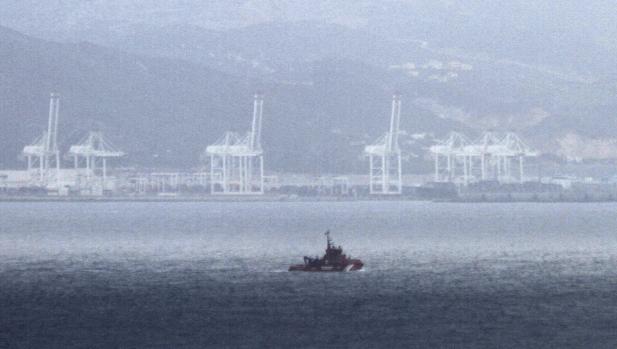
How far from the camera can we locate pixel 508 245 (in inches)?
3664

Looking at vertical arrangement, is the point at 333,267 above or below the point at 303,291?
above

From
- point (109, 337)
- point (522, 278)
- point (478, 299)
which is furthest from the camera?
point (522, 278)

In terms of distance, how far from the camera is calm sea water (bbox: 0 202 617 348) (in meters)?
47.8

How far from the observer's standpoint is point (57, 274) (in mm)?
69000

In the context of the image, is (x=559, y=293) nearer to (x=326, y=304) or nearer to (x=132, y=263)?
(x=326, y=304)

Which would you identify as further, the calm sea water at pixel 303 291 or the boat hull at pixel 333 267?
the boat hull at pixel 333 267

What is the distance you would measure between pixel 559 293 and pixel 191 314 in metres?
14.5

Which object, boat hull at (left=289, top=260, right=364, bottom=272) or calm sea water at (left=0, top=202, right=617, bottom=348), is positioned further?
boat hull at (left=289, top=260, right=364, bottom=272)

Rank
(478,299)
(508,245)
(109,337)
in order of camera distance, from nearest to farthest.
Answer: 1. (109,337)
2. (478,299)
3. (508,245)

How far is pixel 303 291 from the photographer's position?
60.0 m

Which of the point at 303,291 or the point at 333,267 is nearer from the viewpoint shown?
the point at 303,291

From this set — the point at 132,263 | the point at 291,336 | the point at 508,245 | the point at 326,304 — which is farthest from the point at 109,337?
the point at 508,245

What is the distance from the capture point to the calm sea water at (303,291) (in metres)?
47.8

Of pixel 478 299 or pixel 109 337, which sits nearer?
pixel 109 337
